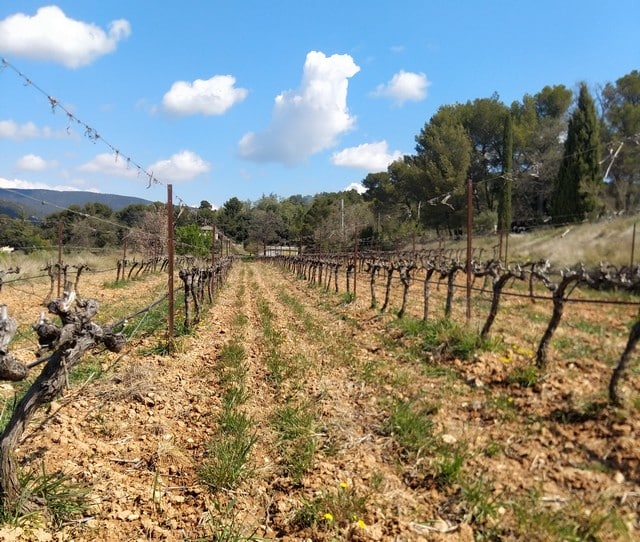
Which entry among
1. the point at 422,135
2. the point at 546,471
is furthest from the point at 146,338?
the point at 422,135

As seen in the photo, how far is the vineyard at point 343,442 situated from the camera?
293 cm

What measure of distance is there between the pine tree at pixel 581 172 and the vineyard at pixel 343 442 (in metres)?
18.7

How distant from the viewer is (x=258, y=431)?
14.2 ft

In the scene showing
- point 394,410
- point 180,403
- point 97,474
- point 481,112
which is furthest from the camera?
point 481,112

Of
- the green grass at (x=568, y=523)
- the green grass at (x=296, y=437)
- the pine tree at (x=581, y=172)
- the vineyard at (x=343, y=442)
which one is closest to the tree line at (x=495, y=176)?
the pine tree at (x=581, y=172)

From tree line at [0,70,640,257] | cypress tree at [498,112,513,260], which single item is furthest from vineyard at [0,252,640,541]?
cypress tree at [498,112,513,260]

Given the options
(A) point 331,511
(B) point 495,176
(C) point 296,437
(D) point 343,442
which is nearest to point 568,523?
(A) point 331,511

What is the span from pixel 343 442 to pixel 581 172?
24.8 metres

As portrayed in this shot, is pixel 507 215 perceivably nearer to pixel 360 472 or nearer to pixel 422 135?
pixel 422 135

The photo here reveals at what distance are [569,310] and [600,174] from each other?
55.1 feet

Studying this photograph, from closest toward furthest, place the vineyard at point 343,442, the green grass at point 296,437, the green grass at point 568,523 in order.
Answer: the green grass at point 568,523
the vineyard at point 343,442
the green grass at point 296,437

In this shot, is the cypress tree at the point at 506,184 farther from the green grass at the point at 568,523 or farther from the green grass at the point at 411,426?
the green grass at the point at 568,523

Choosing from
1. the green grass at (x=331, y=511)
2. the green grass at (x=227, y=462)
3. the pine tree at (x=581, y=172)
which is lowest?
the green grass at (x=331, y=511)

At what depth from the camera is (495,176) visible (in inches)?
1331
